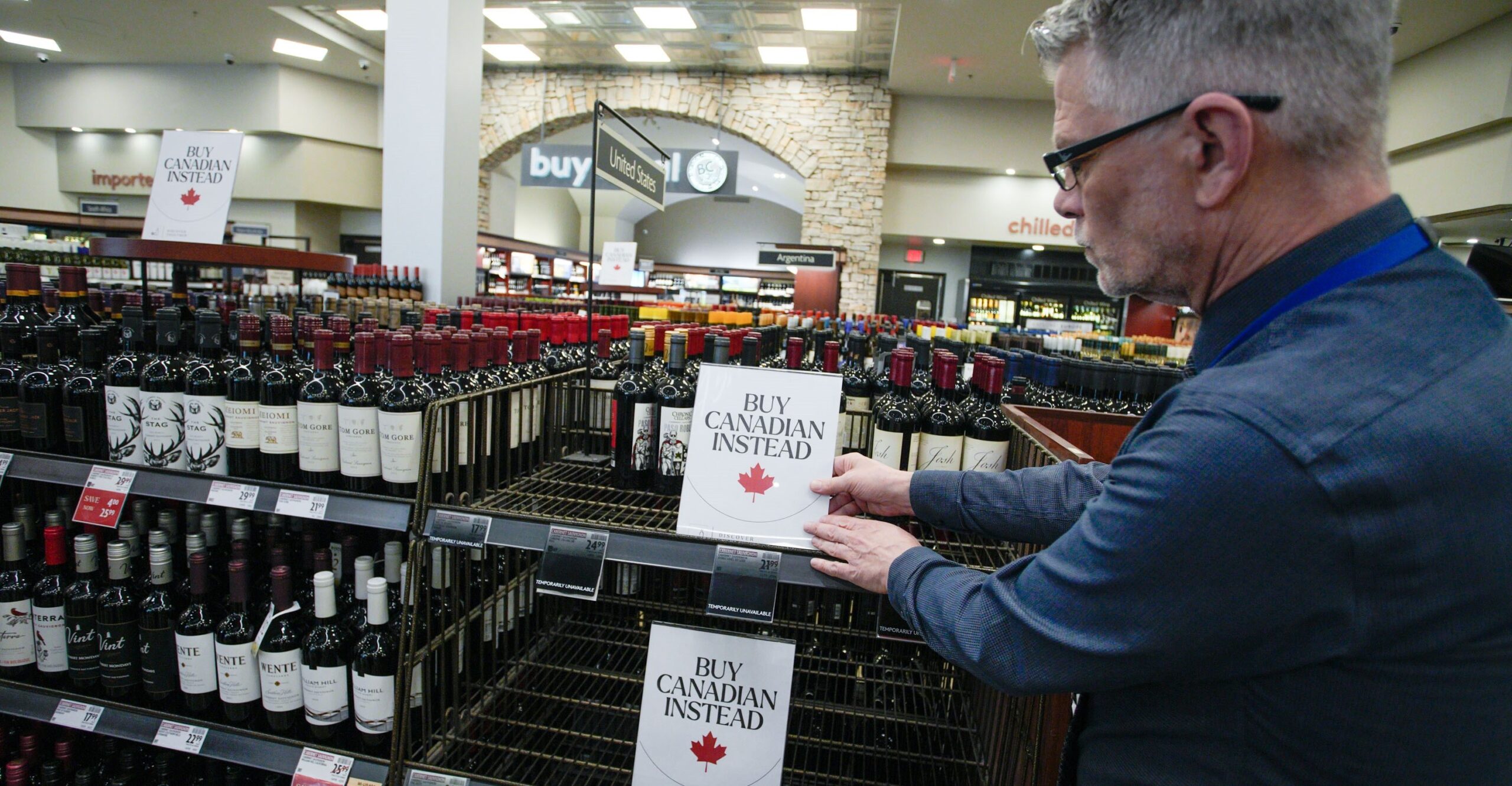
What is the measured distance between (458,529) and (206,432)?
79cm

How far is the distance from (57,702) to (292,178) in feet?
37.0

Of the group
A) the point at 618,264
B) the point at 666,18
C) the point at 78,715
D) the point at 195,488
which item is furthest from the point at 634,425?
the point at 666,18

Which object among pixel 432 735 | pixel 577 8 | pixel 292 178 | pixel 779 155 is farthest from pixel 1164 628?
pixel 292 178

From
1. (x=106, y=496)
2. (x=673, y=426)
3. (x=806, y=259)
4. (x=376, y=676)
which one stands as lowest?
(x=376, y=676)

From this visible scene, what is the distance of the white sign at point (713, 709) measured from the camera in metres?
1.26

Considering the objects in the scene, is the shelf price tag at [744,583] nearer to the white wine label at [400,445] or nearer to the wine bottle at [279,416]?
the white wine label at [400,445]

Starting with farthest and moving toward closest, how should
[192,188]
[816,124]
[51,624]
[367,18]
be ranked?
[816,124] → [367,18] → [192,188] → [51,624]

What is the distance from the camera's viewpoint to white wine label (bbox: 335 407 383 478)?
4.62 ft

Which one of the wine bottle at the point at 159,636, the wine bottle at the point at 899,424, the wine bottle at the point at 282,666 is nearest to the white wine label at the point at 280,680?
the wine bottle at the point at 282,666

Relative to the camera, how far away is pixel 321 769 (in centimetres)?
140

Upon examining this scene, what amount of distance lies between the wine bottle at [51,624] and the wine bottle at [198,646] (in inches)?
16.1

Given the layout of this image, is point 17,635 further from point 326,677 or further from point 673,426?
point 673,426

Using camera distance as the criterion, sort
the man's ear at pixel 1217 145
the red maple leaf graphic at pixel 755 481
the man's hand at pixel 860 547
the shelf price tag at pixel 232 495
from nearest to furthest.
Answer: the man's ear at pixel 1217 145, the man's hand at pixel 860 547, the red maple leaf graphic at pixel 755 481, the shelf price tag at pixel 232 495

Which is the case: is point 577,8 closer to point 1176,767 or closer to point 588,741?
point 588,741
